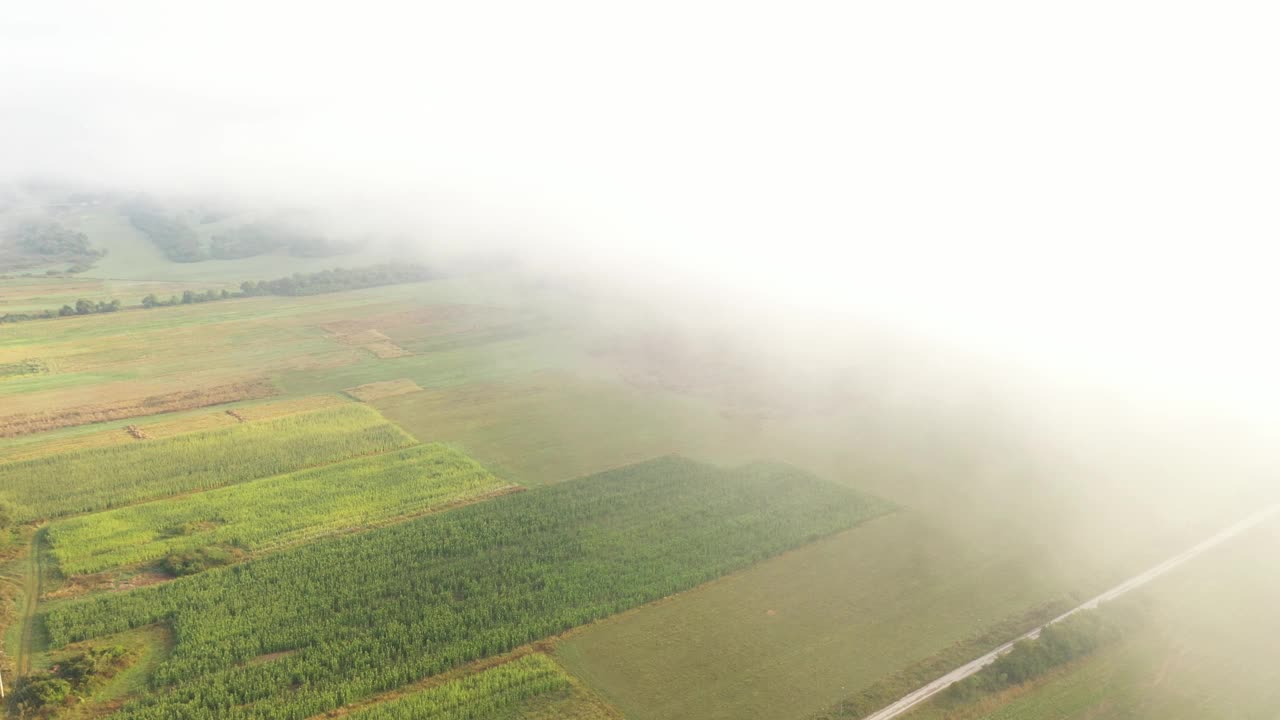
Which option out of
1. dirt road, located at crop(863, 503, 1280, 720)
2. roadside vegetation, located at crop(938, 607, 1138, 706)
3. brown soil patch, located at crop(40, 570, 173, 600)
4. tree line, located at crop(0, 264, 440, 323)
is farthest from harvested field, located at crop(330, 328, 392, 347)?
roadside vegetation, located at crop(938, 607, 1138, 706)

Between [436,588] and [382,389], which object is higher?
[436,588]

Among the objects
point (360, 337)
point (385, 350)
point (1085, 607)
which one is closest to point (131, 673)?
point (1085, 607)

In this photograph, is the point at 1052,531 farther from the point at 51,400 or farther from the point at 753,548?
the point at 51,400

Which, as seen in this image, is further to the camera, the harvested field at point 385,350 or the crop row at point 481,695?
the harvested field at point 385,350

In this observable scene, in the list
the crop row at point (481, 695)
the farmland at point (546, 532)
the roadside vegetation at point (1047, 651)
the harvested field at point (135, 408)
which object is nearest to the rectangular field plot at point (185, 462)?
the farmland at point (546, 532)

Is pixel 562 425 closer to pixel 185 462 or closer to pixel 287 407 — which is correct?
pixel 287 407

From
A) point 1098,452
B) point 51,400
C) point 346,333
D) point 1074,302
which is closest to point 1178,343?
point 1074,302

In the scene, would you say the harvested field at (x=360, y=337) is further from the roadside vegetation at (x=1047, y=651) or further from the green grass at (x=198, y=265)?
the roadside vegetation at (x=1047, y=651)
